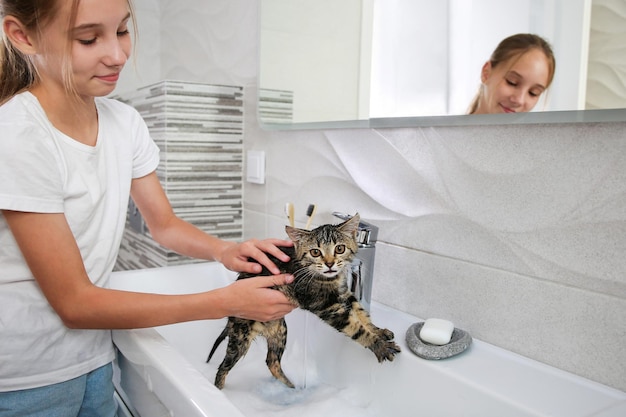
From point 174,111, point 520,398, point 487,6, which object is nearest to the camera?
point 520,398

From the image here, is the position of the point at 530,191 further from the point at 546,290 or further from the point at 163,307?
the point at 163,307

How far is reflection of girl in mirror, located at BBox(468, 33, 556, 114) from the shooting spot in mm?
743

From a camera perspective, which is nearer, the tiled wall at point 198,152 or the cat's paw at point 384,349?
the cat's paw at point 384,349

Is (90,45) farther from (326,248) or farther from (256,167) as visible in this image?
(256,167)

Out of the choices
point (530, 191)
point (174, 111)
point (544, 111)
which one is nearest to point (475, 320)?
point (530, 191)

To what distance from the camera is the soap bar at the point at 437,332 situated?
0.80 metres

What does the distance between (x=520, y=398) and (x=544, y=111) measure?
15.6 inches

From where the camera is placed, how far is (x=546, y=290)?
2.49 feet

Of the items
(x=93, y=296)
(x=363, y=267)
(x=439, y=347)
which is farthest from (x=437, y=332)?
(x=93, y=296)

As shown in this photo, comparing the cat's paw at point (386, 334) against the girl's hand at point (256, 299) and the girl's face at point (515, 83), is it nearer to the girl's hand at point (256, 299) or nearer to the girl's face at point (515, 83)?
the girl's hand at point (256, 299)

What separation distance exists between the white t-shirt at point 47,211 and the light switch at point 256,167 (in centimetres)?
55

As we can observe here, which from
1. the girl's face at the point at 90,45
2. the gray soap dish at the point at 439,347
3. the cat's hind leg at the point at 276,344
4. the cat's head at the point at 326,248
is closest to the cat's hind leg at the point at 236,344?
the cat's hind leg at the point at 276,344

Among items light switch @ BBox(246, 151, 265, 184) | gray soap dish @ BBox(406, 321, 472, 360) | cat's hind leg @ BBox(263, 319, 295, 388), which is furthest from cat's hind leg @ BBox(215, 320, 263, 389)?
light switch @ BBox(246, 151, 265, 184)

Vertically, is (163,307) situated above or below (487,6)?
below
